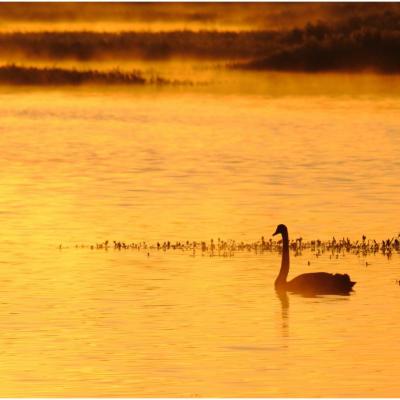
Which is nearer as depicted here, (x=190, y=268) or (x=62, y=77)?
(x=190, y=268)

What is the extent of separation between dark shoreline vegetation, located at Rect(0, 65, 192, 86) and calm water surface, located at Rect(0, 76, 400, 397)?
32.8 metres

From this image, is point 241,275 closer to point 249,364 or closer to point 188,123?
point 249,364

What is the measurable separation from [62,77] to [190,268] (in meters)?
67.4

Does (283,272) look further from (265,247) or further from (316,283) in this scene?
(265,247)

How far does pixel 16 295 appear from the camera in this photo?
21.6 meters

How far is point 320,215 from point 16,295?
10398 mm

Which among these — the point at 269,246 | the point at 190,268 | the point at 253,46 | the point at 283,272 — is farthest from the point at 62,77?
the point at 283,272

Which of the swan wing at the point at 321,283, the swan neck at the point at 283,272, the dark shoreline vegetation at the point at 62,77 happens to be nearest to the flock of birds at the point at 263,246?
the swan neck at the point at 283,272

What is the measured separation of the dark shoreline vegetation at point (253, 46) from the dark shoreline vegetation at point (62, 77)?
23.1 ft

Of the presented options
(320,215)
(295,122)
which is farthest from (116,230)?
(295,122)

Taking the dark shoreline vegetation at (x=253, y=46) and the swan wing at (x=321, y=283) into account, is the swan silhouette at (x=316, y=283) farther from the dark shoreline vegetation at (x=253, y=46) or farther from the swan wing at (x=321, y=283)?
the dark shoreline vegetation at (x=253, y=46)

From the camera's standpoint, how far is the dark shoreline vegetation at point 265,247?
25891 millimetres

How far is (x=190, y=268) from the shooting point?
953 inches

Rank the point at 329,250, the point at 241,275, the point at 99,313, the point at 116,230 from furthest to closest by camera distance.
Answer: the point at 116,230 < the point at 329,250 < the point at 241,275 < the point at 99,313
